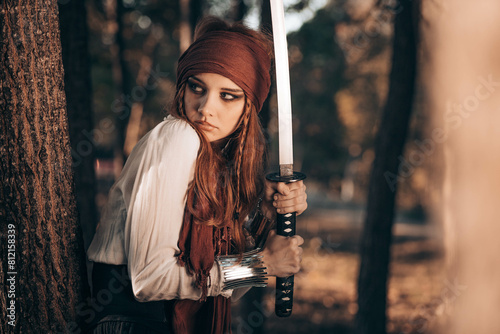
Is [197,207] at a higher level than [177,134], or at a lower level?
lower

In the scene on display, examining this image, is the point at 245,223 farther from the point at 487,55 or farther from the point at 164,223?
the point at 487,55

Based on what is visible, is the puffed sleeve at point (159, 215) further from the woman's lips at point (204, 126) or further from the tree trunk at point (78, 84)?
the tree trunk at point (78, 84)

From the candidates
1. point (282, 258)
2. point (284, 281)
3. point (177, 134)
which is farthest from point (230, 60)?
point (284, 281)

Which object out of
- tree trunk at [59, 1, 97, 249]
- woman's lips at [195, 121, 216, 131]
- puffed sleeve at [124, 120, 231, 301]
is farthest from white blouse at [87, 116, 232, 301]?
tree trunk at [59, 1, 97, 249]

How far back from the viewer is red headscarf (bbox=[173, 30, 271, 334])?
1.88 m

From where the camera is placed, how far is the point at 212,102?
1959mm

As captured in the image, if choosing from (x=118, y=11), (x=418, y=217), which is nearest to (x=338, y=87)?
(x=418, y=217)

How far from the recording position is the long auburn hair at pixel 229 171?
76.2 inches

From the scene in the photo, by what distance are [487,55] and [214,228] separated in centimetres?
271

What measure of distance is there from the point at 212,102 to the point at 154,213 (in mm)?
613

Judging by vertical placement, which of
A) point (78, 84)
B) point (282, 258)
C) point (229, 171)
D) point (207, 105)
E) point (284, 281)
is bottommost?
point (284, 281)

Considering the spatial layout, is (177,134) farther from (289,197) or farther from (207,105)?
(289,197)

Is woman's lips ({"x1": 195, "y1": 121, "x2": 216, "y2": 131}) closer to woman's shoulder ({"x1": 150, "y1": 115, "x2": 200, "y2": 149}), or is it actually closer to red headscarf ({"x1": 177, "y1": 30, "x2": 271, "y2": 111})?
woman's shoulder ({"x1": 150, "y1": 115, "x2": 200, "y2": 149})

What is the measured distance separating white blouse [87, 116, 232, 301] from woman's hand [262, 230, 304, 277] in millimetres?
426
